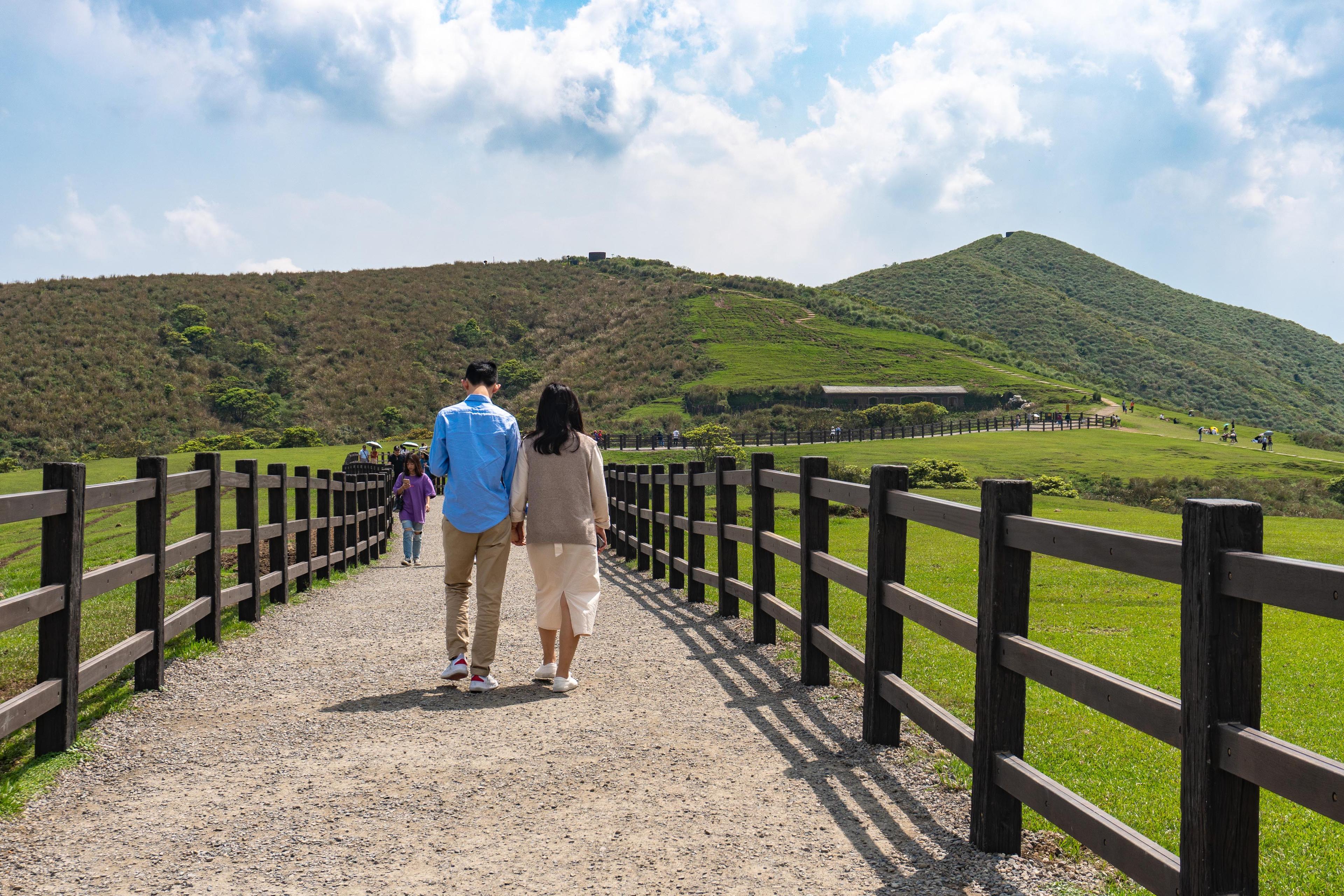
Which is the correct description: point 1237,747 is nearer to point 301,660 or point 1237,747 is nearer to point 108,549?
point 301,660

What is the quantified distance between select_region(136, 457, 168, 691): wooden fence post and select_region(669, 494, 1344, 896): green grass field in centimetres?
470

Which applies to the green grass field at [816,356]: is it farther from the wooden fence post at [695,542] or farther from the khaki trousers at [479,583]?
the khaki trousers at [479,583]

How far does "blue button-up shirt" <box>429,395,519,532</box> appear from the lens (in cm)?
684

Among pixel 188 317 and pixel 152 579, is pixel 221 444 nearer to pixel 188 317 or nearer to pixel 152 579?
pixel 188 317

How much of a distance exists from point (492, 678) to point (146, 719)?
6.94ft

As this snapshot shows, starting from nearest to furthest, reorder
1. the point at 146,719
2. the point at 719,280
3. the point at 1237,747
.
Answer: the point at 1237,747 → the point at 146,719 → the point at 719,280

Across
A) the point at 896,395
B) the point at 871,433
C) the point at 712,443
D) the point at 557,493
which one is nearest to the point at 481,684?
the point at 557,493

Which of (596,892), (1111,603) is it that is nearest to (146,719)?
(596,892)

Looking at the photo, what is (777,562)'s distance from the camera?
55.8 ft

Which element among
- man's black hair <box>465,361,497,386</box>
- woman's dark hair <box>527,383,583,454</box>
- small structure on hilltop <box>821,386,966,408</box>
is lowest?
woman's dark hair <box>527,383,583,454</box>

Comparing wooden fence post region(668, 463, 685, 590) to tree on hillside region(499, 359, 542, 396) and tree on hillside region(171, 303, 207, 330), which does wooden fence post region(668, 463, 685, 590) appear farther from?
tree on hillside region(171, 303, 207, 330)

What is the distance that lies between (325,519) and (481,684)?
23.4ft

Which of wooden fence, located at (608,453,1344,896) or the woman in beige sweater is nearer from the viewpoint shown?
wooden fence, located at (608,453,1344,896)

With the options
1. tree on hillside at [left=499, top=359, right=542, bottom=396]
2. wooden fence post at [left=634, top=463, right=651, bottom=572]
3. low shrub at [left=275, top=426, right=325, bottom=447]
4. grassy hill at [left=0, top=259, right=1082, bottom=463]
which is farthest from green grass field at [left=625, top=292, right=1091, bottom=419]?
wooden fence post at [left=634, top=463, right=651, bottom=572]
